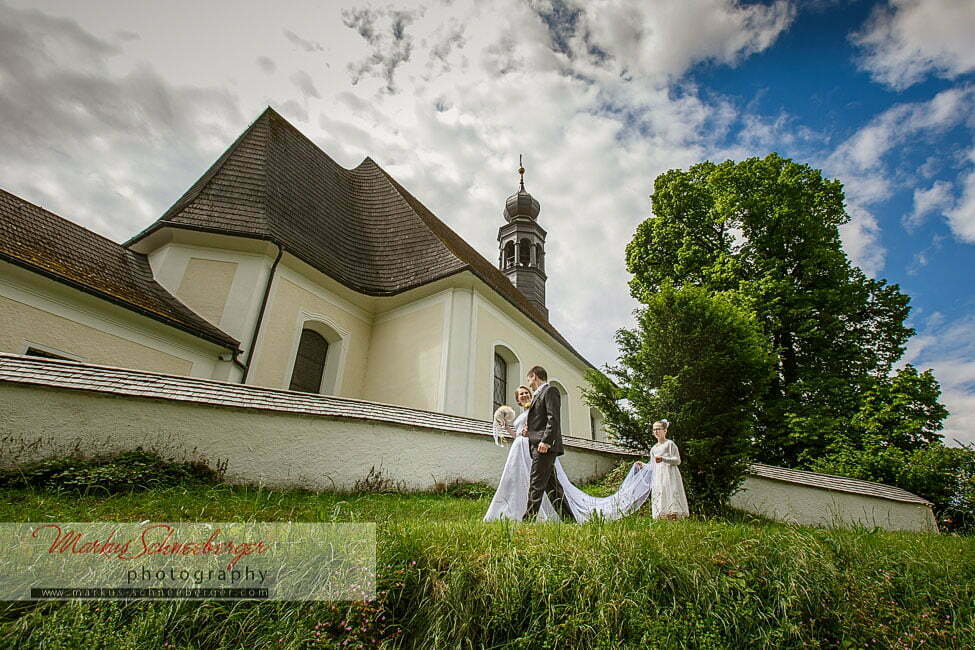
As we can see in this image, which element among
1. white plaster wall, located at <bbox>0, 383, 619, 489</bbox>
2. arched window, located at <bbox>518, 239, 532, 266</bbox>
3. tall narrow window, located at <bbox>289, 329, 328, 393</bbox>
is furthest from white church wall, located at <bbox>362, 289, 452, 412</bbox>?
arched window, located at <bbox>518, 239, 532, 266</bbox>

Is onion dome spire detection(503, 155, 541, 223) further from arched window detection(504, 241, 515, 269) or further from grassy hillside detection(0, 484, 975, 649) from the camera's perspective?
grassy hillside detection(0, 484, 975, 649)

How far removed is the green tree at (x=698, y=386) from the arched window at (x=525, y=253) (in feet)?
50.8

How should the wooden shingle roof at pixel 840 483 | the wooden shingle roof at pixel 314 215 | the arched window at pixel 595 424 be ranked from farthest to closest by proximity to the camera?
the arched window at pixel 595 424
the wooden shingle roof at pixel 314 215
the wooden shingle roof at pixel 840 483

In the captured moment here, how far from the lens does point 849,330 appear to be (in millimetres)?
13773

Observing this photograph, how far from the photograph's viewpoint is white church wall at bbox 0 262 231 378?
7.46 m

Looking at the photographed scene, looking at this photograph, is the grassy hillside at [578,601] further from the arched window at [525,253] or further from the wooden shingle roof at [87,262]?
the arched window at [525,253]

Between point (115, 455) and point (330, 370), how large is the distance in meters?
7.36

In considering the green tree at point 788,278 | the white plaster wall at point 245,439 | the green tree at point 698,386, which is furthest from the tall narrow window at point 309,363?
the green tree at point 788,278

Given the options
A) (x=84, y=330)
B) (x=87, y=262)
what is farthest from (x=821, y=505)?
(x=87, y=262)

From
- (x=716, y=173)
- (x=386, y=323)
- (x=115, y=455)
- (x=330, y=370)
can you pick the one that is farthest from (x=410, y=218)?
(x=115, y=455)

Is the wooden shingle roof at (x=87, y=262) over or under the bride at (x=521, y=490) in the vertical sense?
over

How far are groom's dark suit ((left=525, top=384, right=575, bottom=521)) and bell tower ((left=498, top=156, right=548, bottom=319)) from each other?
1763 centimetres

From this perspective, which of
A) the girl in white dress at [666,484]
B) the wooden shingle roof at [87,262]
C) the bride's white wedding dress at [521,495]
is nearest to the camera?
the bride's white wedding dress at [521,495]

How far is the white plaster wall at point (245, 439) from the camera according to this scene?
5.39 m
